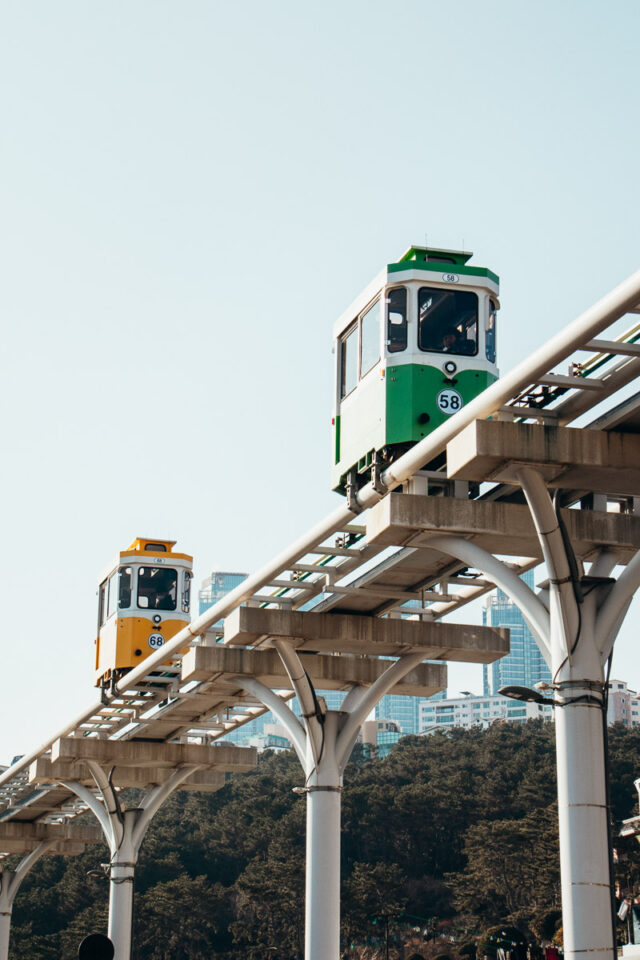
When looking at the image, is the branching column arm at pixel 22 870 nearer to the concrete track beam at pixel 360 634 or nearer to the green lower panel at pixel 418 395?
the concrete track beam at pixel 360 634

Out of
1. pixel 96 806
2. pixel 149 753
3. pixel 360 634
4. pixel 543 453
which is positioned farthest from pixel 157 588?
pixel 543 453

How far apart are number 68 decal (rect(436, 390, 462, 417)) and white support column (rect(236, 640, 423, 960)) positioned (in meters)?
7.39

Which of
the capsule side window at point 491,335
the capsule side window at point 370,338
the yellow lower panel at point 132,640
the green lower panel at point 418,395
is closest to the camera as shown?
the green lower panel at point 418,395

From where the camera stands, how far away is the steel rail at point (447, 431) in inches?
525

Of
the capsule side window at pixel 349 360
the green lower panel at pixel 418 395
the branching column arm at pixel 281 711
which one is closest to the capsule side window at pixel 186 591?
the branching column arm at pixel 281 711

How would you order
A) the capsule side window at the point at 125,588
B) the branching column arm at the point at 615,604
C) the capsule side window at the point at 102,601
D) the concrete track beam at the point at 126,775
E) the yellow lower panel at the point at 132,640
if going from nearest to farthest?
1. the branching column arm at the point at 615,604
2. the yellow lower panel at the point at 132,640
3. the capsule side window at the point at 125,588
4. the capsule side window at the point at 102,601
5. the concrete track beam at the point at 126,775

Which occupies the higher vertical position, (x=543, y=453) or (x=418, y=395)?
(x=418, y=395)

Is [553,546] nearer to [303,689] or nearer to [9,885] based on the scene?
[303,689]

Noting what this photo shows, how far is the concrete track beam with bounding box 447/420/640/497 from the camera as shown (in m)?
15.7

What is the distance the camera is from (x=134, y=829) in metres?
40.8

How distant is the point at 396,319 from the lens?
66.7ft

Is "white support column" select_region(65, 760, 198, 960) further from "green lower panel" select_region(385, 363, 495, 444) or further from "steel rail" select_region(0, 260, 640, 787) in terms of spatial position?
"green lower panel" select_region(385, 363, 495, 444)

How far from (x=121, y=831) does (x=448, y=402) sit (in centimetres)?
2516

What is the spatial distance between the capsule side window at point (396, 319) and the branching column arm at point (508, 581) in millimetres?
3138
